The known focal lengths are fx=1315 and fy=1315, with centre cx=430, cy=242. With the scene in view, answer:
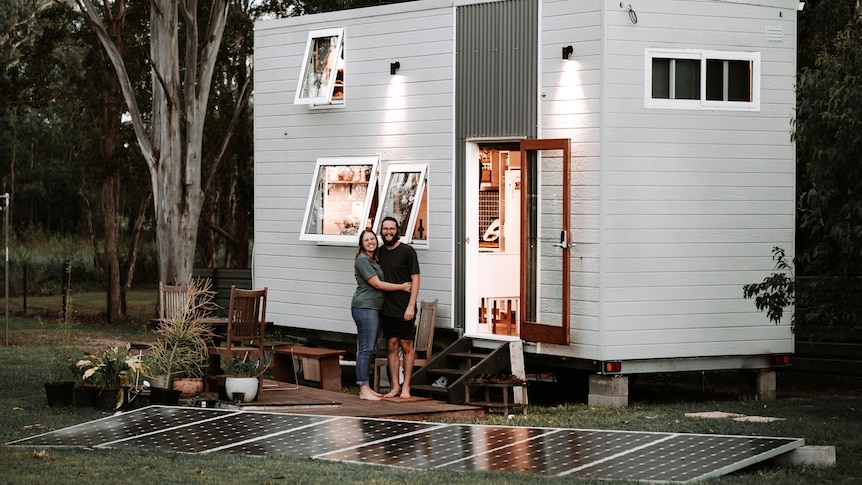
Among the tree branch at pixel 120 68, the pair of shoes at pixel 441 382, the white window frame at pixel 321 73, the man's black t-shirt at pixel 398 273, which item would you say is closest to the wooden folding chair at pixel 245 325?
the man's black t-shirt at pixel 398 273

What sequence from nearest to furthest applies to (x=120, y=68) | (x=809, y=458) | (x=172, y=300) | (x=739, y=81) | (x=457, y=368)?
1. (x=809, y=458)
2. (x=739, y=81)
3. (x=457, y=368)
4. (x=172, y=300)
5. (x=120, y=68)

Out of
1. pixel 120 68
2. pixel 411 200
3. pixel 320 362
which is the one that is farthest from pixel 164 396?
pixel 120 68

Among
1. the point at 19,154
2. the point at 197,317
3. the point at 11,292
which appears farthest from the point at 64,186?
the point at 197,317

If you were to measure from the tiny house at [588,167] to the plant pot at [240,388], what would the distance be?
2568 mm

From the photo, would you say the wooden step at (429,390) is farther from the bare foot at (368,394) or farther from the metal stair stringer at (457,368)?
the bare foot at (368,394)

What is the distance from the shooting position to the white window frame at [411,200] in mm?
14023

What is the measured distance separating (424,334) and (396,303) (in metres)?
1.25

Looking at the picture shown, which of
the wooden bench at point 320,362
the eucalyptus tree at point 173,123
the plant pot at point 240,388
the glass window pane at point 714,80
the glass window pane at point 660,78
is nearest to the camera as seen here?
the plant pot at point 240,388

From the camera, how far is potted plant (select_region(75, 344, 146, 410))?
11781mm

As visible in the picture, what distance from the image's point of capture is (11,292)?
1217 inches

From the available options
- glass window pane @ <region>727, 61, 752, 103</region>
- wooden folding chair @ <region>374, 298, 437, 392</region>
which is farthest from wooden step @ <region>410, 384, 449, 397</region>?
glass window pane @ <region>727, 61, 752, 103</region>

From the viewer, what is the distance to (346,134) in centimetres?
1500

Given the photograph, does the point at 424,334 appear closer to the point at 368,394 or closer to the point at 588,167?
the point at 368,394

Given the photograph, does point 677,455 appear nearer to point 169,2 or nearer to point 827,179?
point 827,179
